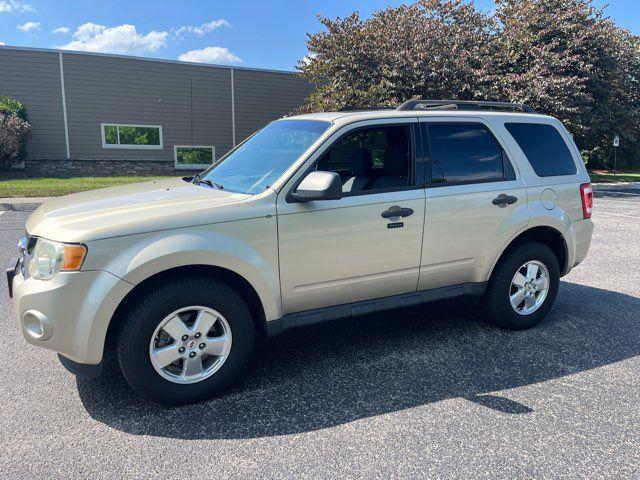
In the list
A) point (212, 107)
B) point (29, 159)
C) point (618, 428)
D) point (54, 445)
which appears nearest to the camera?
point (54, 445)

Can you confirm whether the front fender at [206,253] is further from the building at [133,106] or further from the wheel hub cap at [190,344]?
the building at [133,106]

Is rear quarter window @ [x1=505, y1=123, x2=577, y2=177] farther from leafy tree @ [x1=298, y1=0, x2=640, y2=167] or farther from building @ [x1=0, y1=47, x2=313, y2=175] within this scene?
building @ [x1=0, y1=47, x2=313, y2=175]

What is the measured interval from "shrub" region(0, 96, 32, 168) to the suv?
15.7m

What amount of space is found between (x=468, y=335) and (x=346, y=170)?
175 cm

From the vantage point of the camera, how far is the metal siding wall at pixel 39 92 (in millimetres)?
18547

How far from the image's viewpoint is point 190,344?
3131mm

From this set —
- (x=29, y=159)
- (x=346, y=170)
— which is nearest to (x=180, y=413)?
(x=346, y=170)

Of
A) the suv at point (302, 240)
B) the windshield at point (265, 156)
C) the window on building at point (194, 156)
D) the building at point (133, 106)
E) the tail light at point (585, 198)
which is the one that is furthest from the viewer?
the window on building at point (194, 156)

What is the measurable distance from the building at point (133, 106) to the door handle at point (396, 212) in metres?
18.7

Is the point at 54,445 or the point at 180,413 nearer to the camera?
the point at 54,445

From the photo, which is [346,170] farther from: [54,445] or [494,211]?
[54,445]

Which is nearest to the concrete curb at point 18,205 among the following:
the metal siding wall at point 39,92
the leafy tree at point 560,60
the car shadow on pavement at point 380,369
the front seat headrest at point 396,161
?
the metal siding wall at point 39,92

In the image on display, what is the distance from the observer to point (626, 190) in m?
19.7

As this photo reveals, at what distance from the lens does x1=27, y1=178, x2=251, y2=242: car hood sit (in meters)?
2.91
